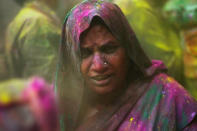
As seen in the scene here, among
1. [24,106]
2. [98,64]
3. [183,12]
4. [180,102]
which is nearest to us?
[24,106]

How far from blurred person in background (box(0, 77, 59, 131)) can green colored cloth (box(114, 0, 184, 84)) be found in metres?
2.25

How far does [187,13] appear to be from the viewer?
3.31 m

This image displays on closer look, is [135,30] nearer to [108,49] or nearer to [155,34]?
[155,34]

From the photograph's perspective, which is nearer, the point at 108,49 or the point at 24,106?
the point at 24,106

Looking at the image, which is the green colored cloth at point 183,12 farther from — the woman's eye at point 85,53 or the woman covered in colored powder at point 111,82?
the woman's eye at point 85,53

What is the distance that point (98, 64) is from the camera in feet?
5.13

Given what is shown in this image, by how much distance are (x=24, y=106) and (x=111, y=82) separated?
125 cm

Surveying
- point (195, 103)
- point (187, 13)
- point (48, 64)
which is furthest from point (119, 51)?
point (187, 13)

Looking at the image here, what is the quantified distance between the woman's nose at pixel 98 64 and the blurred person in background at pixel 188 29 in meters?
1.94

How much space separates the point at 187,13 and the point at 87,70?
6.65ft

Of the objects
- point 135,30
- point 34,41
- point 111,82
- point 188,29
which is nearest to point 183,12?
point 188,29

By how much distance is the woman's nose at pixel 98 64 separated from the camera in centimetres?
156

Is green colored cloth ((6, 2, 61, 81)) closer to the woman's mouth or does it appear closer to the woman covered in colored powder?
the woman covered in colored powder

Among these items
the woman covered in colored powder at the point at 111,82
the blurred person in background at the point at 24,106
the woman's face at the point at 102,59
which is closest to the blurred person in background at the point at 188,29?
the woman covered in colored powder at the point at 111,82
